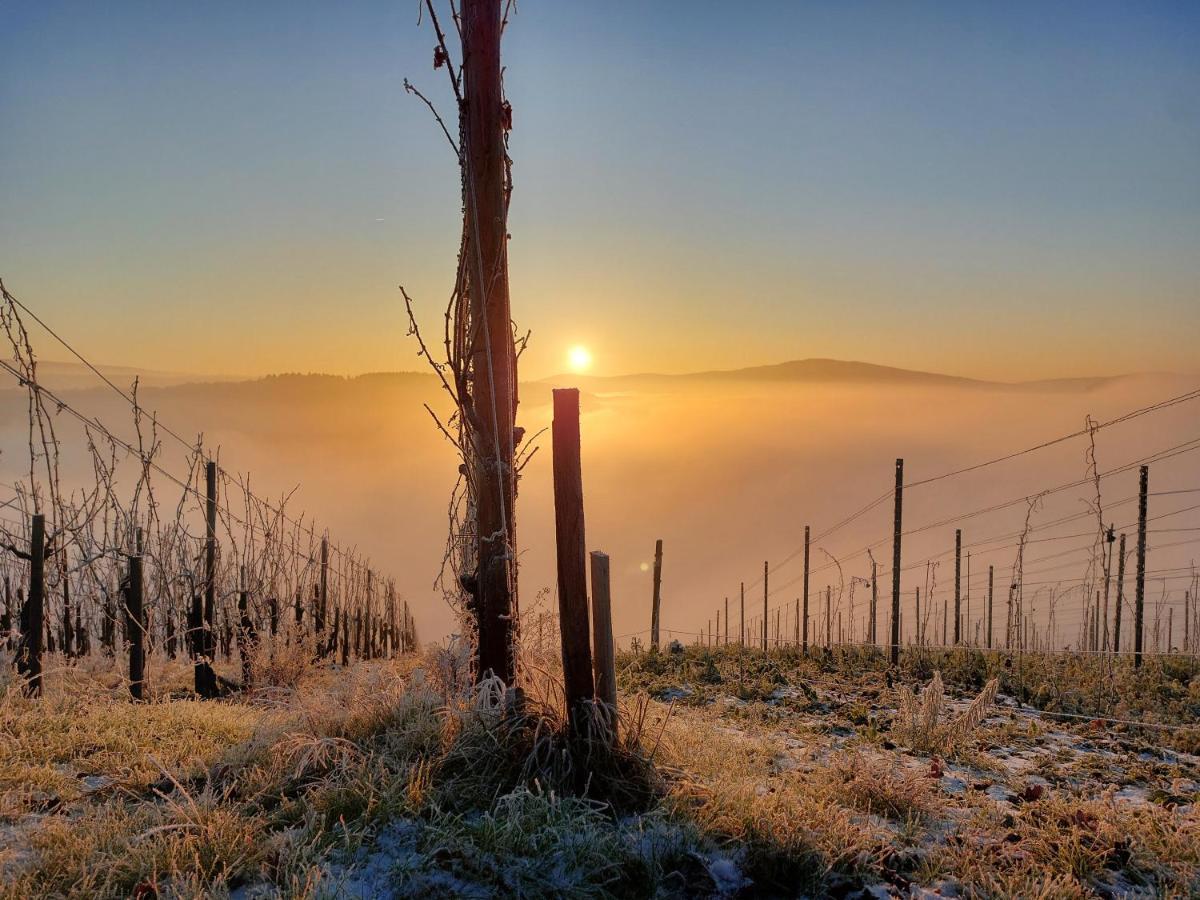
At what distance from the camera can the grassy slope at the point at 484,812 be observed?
306cm

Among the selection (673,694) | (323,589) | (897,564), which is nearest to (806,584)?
(897,564)

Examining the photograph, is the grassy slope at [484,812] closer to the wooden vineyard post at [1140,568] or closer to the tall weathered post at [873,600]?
the wooden vineyard post at [1140,568]

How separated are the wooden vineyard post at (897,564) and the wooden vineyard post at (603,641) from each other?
736 cm

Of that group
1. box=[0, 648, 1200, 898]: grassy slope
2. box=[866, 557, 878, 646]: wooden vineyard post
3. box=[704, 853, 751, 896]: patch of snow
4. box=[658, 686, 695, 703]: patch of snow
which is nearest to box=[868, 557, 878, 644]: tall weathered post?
box=[866, 557, 878, 646]: wooden vineyard post

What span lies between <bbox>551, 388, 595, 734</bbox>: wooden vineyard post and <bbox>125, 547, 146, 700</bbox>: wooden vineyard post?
412 centimetres

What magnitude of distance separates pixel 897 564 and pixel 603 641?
858 cm

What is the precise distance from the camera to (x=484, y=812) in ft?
11.4

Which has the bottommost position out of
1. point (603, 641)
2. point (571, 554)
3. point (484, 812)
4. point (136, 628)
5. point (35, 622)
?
point (136, 628)

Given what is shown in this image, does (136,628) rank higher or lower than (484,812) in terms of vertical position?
lower

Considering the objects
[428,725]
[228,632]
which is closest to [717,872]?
[428,725]

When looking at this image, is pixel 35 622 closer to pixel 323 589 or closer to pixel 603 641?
pixel 603 641

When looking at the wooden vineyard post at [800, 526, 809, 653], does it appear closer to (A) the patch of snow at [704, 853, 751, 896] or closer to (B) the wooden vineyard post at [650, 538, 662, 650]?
(B) the wooden vineyard post at [650, 538, 662, 650]

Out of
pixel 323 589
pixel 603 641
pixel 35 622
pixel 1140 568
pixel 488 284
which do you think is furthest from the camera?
pixel 323 589

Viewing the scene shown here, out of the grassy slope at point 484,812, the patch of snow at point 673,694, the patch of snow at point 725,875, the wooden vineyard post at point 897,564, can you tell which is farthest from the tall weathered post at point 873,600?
the patch of snow at point 725,875
